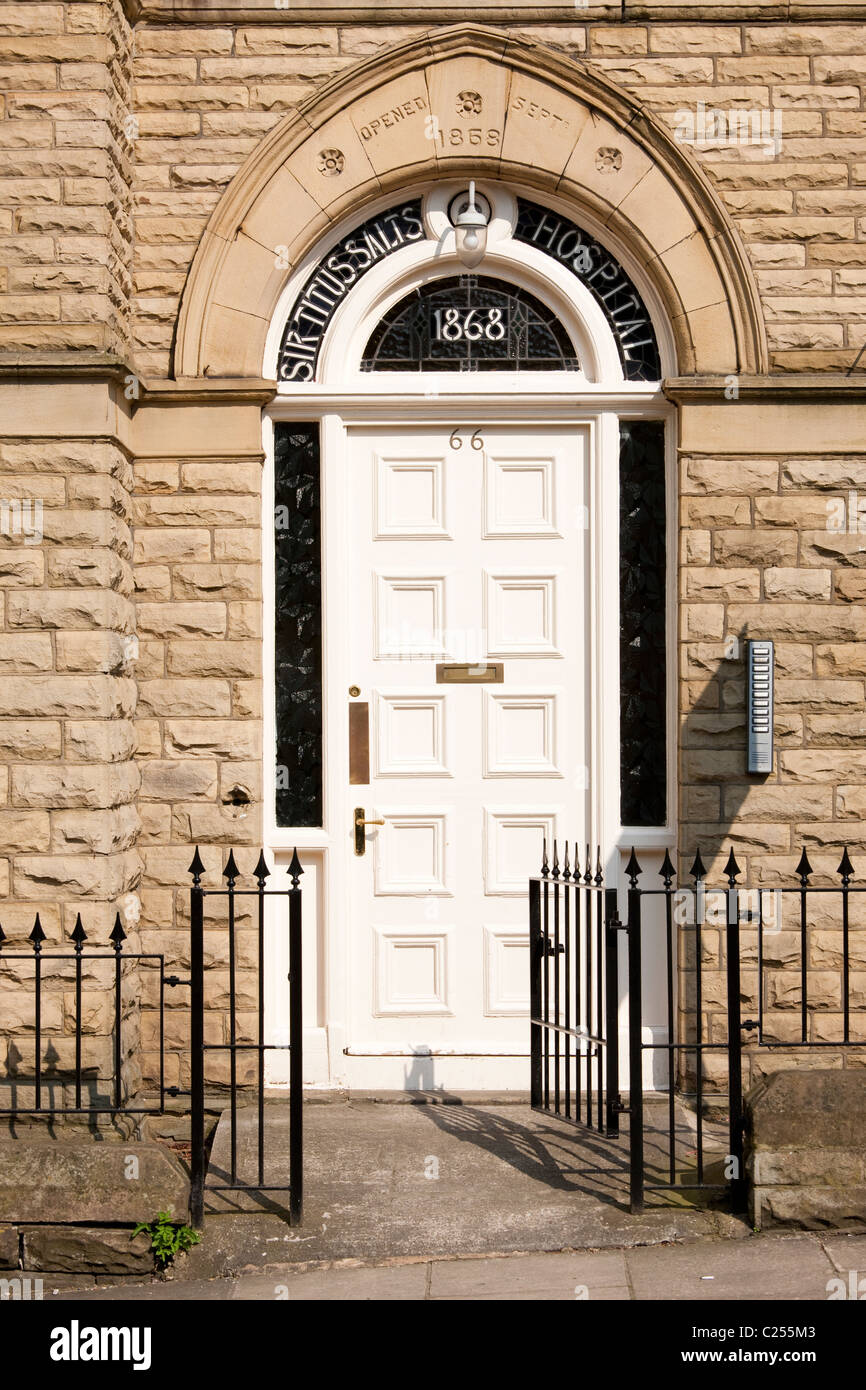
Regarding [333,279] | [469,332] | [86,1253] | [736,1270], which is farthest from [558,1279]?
[333,279]

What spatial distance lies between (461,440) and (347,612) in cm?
98

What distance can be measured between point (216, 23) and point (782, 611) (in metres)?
3.77

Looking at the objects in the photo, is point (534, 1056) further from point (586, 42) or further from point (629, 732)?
→ point (586, 42)

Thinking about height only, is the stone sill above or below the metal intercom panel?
above

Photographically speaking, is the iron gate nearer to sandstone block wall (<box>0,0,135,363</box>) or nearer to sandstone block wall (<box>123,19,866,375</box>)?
sandstone block wall (<box>123,19,866,375</box>)

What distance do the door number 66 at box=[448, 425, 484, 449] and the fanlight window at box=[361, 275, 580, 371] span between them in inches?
12.2

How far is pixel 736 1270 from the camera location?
4.97 metres

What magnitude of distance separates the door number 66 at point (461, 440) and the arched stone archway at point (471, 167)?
0.97 metres

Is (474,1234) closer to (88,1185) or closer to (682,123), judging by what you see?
(88,1185)

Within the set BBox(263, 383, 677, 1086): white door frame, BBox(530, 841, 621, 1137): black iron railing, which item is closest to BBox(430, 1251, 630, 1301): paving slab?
BBox(530, 841, 621, 1137): black iron railing

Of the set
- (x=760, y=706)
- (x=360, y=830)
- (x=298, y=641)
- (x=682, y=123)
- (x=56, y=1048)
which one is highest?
(x=682, y=123)

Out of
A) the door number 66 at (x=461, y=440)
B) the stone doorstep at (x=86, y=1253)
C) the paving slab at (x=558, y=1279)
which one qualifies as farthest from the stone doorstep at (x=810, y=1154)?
the door number 66 at (x=461, y=440)

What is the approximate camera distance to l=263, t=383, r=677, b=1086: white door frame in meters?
7.01

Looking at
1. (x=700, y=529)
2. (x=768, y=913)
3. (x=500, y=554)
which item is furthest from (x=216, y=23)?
(x=768, y=913)
